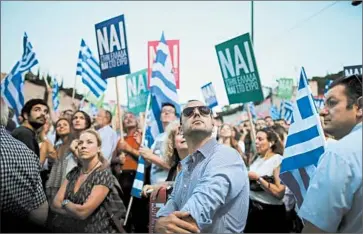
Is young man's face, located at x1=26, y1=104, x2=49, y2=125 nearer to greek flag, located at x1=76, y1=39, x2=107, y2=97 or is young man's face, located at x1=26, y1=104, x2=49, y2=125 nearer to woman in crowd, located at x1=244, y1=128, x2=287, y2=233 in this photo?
woman in crowd, located at x1=244, y1=128, x2=287, y2=233

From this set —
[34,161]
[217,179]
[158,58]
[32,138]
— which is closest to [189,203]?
[217,179]

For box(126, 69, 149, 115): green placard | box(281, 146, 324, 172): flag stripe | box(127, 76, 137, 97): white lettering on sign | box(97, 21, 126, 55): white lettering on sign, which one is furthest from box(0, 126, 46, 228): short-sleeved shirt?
box(127, 76, 137, 97): white lettering on sign

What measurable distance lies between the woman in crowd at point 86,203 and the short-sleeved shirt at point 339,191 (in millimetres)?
1974

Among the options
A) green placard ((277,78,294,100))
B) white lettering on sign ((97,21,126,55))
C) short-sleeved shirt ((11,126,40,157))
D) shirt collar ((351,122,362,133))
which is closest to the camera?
shirt collar ((351,122,362,133))

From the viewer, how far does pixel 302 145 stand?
3.04 m

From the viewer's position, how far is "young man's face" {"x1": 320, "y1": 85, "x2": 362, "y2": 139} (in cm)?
205

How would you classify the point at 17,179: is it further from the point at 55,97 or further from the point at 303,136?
the point at 55,97

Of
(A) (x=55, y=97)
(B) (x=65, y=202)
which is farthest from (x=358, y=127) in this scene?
(A) (x=55, y=97)

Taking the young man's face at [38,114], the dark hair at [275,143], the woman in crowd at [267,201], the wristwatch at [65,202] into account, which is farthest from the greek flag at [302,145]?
the young man's face at [38,114]

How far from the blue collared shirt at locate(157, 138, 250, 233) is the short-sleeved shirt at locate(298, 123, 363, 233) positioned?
392mm

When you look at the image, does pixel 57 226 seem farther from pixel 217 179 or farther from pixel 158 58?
pixel 158 58

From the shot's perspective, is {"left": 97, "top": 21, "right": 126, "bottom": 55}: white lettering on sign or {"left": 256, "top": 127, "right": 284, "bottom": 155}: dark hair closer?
{"left": 256, "top": 127, "right": 284, "bottom": 155}: dark hair

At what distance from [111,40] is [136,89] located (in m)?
2.97

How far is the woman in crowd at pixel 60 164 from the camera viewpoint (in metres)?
4.29
